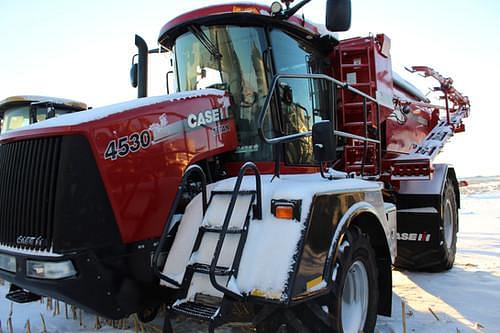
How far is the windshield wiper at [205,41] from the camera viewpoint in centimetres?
368

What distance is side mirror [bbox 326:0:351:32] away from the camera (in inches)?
123

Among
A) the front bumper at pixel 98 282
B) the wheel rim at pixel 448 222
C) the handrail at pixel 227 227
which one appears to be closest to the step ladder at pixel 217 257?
the handrail at pixel 227 227

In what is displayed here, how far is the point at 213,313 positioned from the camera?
2.47 m

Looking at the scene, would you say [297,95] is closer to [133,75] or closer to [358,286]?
[358,286]

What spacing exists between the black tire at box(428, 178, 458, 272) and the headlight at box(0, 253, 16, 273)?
485 centimetres

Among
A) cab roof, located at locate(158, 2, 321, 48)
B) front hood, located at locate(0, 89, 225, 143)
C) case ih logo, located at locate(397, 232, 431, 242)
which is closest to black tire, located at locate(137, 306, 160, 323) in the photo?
front hood, located at locate(0, 89, 225, 143)

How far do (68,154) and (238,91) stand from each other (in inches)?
63.2

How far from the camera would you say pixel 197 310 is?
252cm

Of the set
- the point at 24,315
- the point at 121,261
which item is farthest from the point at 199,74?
the point at 24,315

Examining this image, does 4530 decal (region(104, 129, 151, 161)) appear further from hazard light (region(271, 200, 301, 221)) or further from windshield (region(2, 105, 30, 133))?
windshield (region(2, 105, 30, 133))

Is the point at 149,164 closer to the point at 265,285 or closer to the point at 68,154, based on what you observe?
the point at 68,154

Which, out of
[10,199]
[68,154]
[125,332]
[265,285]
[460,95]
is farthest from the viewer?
[460,95]

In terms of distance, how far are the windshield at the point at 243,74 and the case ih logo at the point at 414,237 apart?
9.81 ft

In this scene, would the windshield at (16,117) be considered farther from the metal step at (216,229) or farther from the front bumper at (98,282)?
the metal step at (216,229)
